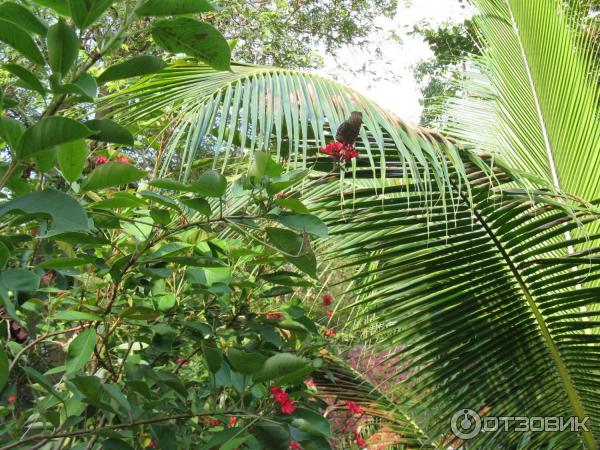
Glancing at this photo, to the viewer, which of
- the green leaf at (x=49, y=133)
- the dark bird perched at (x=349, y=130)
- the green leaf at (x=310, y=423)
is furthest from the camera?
the dark bird perched at (x=349, y=130)

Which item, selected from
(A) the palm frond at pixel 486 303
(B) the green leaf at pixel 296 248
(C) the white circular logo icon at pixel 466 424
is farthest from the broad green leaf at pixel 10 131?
(C) the white circular logo icon at pixel 466 424

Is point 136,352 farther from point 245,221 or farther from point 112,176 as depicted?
point 112,176

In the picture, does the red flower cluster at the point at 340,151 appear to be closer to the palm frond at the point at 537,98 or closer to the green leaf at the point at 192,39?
the green leaf at the point at 192,39

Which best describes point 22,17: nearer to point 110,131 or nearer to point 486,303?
point 110,131

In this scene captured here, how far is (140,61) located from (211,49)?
0.29ft

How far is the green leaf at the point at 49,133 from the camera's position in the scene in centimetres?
61

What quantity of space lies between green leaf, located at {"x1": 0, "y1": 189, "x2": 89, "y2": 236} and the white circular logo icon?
6.19 ft

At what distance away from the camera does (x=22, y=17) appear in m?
0.68

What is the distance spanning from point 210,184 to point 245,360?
0.82 feet

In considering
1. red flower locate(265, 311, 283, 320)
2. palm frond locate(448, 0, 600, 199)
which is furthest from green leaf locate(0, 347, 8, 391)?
palm frond locate(448, 0, 600, 199)

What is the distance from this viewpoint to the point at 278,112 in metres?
1.68

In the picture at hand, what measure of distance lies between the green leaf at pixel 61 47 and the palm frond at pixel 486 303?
4.65ft

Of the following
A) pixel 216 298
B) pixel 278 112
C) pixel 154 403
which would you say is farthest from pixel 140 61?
pixel 278 112

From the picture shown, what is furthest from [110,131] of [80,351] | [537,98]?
[537,98]
